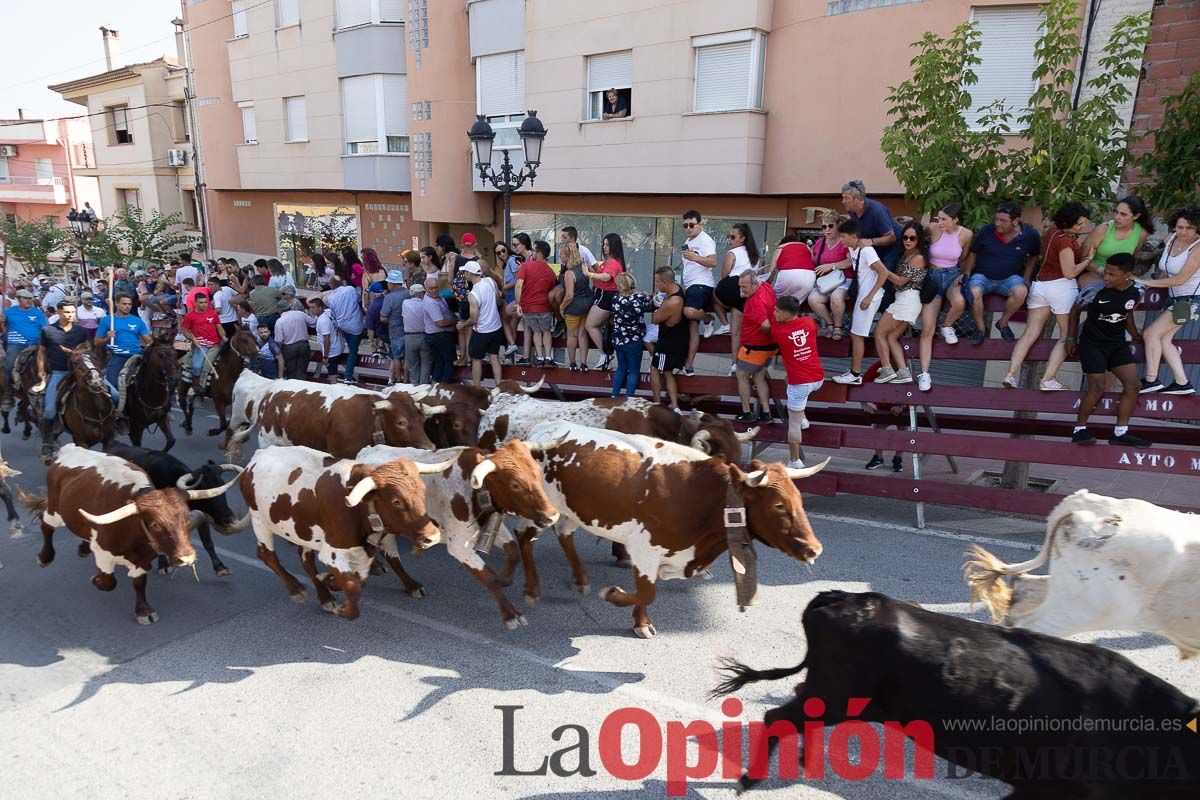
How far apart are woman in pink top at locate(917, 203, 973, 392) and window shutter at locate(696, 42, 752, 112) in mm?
7012

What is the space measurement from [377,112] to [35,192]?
30227 millimetres

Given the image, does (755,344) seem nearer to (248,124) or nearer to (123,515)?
(123,515)

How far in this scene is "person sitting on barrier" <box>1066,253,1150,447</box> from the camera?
20.3 ft

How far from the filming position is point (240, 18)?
22.4 meters

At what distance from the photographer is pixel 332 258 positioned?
14602 millimetres

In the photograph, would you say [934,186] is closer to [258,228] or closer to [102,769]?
[102,769]

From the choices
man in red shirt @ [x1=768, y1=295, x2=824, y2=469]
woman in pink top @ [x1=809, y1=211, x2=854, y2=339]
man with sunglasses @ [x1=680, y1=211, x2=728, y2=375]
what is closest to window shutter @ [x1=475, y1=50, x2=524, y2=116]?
man with sunglasses @ [x1=680, y1=211, x2=728, y2=375]

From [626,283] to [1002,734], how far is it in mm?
5735

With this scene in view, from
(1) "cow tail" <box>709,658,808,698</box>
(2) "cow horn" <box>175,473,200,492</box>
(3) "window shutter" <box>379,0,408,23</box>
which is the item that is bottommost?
(1) "cow tail" <box>709,658,808,698</box>

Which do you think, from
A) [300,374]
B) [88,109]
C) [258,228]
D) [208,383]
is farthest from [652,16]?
[88,109]

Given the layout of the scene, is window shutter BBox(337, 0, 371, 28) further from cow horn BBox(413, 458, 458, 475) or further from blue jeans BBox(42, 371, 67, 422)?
cow horn BBox(413, 458, 458, 475)

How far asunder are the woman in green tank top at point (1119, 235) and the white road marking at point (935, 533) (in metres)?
2.53

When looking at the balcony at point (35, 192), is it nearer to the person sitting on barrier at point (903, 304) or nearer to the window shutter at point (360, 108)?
the window shutter at point (360, 108)

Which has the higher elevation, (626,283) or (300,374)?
(626,283)
